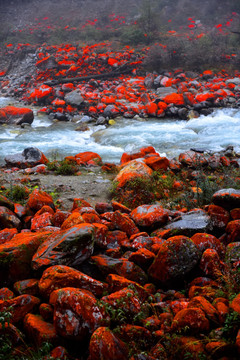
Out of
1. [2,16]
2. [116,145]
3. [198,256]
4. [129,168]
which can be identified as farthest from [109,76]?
[2,16]

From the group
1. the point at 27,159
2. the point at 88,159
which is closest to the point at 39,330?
the point at 27,159

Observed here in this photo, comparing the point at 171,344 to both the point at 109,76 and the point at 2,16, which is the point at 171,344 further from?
the point at 2,16

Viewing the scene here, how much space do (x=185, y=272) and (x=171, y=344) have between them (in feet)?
2.37

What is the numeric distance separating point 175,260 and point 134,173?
3080mm

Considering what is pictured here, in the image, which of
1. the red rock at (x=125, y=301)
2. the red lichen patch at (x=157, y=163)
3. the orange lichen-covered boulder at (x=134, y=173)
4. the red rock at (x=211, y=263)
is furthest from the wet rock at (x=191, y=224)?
the red lichen patch at (x=157, y=163)

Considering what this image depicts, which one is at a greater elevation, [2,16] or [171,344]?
[2,16]

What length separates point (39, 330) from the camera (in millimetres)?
1666

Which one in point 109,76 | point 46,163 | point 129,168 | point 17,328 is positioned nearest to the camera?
point 17,328

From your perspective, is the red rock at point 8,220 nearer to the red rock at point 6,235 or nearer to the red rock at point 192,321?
the red rock at point 6,235

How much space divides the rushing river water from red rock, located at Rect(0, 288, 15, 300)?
580cm

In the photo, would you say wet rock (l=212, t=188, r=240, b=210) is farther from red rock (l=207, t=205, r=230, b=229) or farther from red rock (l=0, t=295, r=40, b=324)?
red rock (l=0, t=295, r=40, b=324)

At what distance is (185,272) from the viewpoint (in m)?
2.25

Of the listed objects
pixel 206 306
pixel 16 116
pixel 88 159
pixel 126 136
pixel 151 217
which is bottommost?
pixel 126 136

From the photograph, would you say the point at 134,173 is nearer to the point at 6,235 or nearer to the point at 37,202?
the point at 37,202
